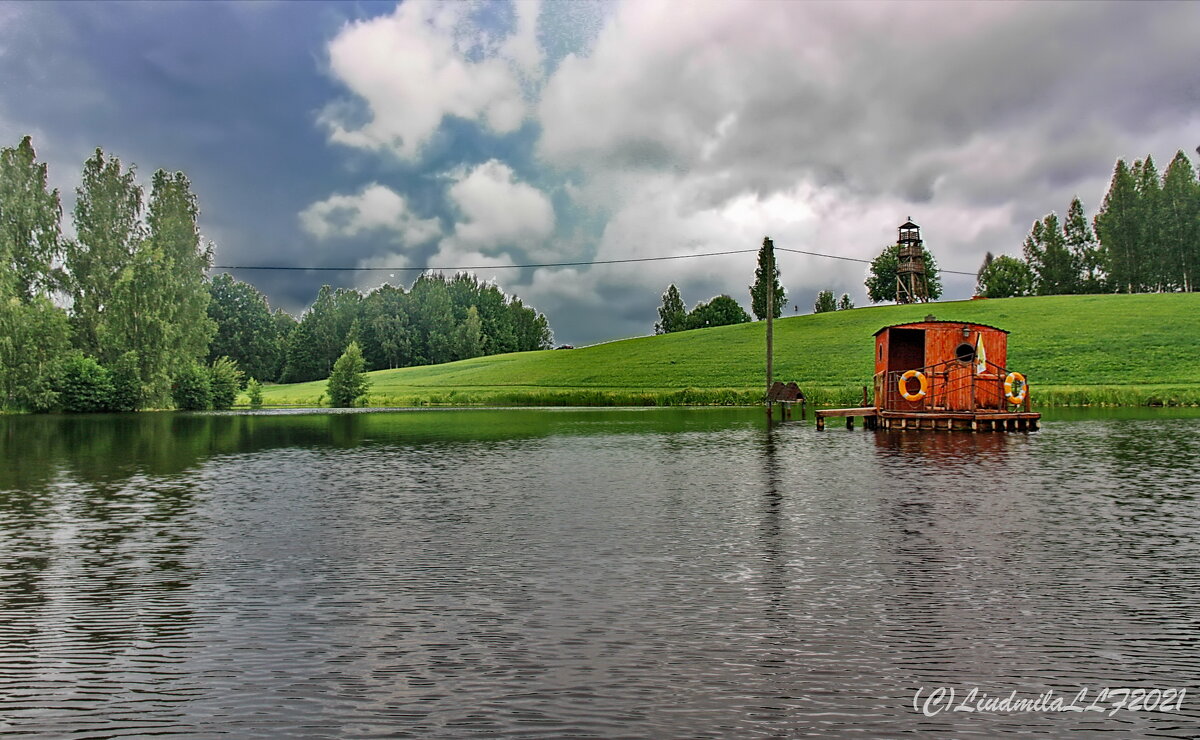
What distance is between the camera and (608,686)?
8578mm

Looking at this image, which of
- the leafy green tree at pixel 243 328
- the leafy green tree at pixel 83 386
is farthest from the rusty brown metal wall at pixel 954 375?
the leafy green tree at pixel 243 328

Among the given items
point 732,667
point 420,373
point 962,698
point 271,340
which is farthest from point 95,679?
point 271,340

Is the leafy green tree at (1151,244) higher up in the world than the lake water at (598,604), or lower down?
higher up

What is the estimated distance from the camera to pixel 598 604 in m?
11.7

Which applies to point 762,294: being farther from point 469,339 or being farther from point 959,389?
point 959,389

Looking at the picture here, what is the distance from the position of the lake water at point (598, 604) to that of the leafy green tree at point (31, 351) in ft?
194

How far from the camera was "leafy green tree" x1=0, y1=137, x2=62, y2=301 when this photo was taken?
3268 inches

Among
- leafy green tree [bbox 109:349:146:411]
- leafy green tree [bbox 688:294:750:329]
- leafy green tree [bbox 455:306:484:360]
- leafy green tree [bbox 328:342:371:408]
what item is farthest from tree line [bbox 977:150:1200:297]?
leafy green tree [bbox 109:349:146:411]

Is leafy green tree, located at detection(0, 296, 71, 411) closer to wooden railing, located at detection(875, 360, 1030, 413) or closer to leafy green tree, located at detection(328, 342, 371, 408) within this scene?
leafy green tree, located at detection(328, 342, 371, 408)

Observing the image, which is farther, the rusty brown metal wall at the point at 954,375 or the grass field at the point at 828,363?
the grass field at the point at 828,363

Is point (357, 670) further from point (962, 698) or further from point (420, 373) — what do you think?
point (420, 373)

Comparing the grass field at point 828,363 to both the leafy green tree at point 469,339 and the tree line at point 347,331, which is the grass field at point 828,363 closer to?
the tree line at point 347,331

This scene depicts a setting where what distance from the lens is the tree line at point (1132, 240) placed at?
138 metres

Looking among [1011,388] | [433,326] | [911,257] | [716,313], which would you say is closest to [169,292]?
[1011,388]
